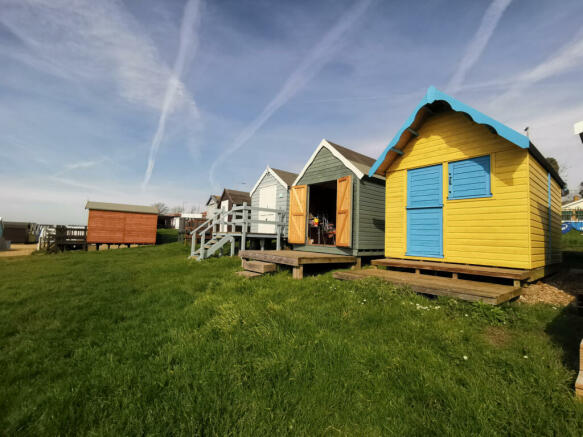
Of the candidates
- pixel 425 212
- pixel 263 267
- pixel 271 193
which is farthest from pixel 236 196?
pixel 425 212

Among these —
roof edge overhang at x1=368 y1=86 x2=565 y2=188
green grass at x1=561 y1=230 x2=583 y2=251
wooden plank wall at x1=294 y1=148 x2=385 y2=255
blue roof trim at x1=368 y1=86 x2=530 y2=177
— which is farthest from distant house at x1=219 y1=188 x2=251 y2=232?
green grass at x1=561 y1=230 x2=583 y2=251

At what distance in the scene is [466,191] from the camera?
6.43 meters

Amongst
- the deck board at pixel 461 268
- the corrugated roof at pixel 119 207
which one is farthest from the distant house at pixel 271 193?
the corrugated roof at pixel 119 207

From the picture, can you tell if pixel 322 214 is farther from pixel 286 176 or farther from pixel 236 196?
Result: pixel 236 196

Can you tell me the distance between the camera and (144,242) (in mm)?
22453

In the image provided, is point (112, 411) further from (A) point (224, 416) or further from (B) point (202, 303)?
(B) point (202, 303)

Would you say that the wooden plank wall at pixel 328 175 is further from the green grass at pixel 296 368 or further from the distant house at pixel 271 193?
the distant house at pixel 271 193

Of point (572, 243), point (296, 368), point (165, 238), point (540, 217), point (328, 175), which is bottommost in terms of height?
point (296, 368)

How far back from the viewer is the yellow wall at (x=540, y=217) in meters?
5.73

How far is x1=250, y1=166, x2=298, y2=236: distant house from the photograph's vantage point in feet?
52.2

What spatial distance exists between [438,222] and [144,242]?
22286 millimetres

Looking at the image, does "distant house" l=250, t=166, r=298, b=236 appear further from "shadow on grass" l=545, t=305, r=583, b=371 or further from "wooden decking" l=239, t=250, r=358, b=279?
"shadow on grass" l=545, t=305, r=583, b=371

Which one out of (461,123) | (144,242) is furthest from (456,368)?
(144,242)

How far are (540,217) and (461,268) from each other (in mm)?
2347
